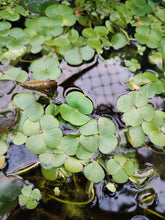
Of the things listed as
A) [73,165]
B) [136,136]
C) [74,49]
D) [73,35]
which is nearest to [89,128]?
[73,165]

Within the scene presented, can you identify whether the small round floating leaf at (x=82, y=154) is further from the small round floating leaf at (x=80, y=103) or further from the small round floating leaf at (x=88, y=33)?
the small round floating leaf at (x=88, y=33)

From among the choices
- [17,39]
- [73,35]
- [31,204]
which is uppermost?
[73,35]

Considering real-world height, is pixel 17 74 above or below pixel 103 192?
above

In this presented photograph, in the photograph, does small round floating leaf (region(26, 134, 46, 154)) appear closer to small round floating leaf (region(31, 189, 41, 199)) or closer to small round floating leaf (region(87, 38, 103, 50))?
small round floating leaf (region(31, 189, 41, 199))

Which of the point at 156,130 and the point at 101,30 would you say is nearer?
the point at 156,130

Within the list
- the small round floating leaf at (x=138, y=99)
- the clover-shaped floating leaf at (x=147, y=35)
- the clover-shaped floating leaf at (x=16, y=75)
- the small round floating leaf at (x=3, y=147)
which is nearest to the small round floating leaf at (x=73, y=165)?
the small round floating leaf at (x=3, y=147)

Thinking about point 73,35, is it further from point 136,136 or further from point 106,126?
point 136,136

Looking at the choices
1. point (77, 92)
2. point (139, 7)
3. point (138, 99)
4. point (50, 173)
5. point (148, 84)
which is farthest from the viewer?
point (139, 7)
